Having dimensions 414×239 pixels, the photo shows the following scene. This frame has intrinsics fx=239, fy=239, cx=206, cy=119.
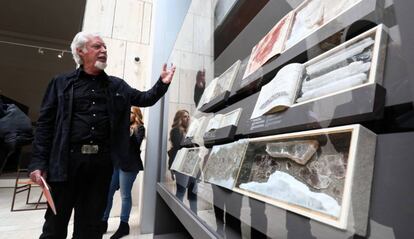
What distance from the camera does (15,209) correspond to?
10.2 ft

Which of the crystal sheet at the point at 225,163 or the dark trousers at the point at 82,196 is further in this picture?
the dark trousers at the point at 82,196

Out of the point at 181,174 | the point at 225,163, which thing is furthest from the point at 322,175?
the point at 181,174

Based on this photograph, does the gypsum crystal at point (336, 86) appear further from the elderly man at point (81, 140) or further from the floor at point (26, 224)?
the floor at point (26, 224)

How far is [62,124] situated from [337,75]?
1302 mm

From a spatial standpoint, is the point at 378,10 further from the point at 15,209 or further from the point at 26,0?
the point at 26,0

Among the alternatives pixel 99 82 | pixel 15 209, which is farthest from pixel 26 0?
pixel 99 82

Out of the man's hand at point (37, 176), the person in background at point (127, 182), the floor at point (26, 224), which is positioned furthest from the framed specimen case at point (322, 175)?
the floor at point (26, 224)

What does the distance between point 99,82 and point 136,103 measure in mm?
258

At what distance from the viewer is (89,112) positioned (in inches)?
52.3

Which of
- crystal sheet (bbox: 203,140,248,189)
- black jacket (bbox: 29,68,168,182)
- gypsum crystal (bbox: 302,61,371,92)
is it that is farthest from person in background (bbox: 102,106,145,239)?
gypsum crystal (bbox: 302,61,371,92)

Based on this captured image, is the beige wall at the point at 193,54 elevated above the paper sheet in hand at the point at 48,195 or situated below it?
above

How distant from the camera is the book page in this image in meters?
0.66

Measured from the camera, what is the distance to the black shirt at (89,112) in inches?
50.6

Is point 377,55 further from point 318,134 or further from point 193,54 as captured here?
point 193,54
